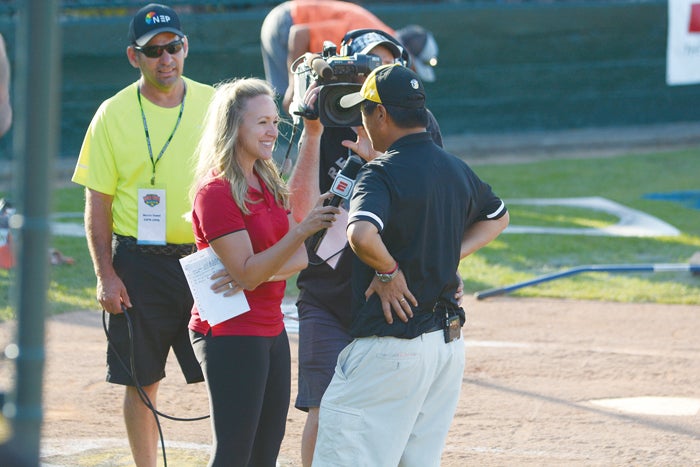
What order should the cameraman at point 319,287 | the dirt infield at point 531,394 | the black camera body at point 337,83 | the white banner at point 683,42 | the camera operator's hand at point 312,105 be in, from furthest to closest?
the white banner at point 683,42 < the dirt infield at point 531,394 < the cameraman at point 319,287 < the camera operator's hand at point 312,105 < the black camera body at point 337,83

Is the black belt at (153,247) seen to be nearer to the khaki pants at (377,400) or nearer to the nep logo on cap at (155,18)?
the nep logo on cap at (155,18)

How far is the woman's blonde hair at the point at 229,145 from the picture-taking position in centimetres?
407

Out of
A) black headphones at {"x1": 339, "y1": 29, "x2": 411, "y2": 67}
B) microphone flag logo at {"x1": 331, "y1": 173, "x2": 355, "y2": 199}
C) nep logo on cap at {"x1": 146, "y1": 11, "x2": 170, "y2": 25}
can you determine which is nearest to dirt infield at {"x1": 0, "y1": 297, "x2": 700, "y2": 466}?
microphone flag logo at {"x1": 331, "y1": 173, "x2": 355, "y2": 199}

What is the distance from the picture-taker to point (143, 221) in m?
4.77

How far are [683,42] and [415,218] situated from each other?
44.3 feet

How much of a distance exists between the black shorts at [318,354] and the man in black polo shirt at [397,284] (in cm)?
71

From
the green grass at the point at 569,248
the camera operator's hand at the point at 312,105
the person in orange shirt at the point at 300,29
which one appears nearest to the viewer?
the camera operator's hand at the point at 312,105

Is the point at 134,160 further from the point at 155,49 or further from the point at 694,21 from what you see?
the point at 694,21

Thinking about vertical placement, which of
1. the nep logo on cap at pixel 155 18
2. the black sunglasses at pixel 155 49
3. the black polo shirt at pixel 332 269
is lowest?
the black polo shirt at pixel 332 269

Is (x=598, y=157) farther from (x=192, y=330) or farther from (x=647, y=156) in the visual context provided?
(x=192, y=330)

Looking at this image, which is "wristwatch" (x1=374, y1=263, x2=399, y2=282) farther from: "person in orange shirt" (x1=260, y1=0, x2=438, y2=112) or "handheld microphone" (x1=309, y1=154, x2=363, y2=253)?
"person in orange shirt" (x1=260, y1=0, x2=438, y2=112)

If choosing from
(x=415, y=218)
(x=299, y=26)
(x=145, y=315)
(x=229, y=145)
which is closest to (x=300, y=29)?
(x=299, y=26)

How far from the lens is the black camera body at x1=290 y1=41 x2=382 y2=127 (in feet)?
14.1

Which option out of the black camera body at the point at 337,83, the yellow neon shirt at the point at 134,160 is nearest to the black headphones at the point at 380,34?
the black camera body at the point at 337,83
